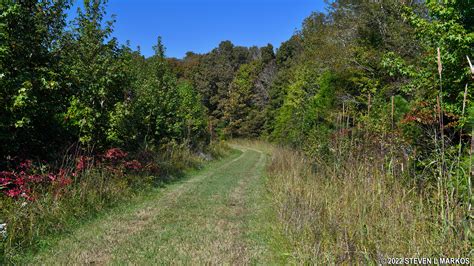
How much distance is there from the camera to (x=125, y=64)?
10.7m

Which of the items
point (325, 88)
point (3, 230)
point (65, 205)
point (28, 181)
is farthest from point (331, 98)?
point (3, 230)

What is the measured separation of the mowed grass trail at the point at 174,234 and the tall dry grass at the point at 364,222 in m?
0.66

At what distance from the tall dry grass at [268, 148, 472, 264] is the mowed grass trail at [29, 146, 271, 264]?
2.18ft

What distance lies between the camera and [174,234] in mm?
5680

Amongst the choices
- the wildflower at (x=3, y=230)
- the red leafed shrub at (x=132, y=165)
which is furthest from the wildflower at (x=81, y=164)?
the wildflower at (x=3, y=230)

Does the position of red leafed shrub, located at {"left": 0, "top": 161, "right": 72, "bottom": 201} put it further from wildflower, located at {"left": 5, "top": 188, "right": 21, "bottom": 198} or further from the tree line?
the tree line

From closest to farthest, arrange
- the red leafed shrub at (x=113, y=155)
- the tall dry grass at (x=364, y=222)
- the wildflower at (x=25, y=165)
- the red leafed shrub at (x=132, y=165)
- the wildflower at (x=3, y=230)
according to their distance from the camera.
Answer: the tall dry grass at (x=364, y=222)
the wildflower at (x=3, y=230)
the wildflower at (x=25, y=165)
the red leafed shrub at (x=113, y=155)
the red leafed shrub at (x=132, y=165)

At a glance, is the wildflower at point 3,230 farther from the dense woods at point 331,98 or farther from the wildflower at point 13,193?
the wildflower at point 13,193

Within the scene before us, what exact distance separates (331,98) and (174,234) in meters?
13.7

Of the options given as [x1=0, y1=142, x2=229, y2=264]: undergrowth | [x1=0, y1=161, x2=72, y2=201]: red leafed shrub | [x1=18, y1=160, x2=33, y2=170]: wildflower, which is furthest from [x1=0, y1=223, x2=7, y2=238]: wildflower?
[x1=18, y1=160, x2=33, y2=170]: wildflower

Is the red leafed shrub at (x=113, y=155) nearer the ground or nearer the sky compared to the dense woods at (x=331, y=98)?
nearer the ground

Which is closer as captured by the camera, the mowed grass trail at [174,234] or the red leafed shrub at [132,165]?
the mowed grass trail at [174,234]

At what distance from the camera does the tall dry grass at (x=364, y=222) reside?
3090mm

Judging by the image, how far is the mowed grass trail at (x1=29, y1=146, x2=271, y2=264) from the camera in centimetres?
455
